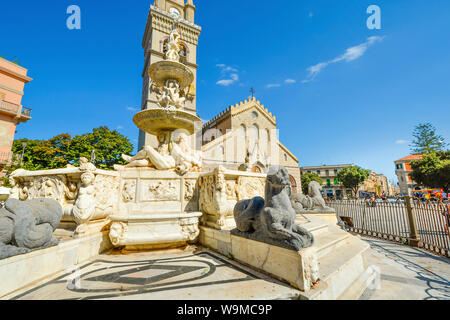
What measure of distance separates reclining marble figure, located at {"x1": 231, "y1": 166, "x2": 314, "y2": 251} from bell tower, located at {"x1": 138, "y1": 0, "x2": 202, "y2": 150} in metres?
24.8

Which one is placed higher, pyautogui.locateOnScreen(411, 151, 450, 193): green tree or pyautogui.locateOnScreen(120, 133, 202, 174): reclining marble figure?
pyautogui.locateOnScreen(411, 151, 450, 193): green tree

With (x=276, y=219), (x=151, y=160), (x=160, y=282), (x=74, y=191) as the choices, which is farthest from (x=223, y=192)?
(x=74, y=191)

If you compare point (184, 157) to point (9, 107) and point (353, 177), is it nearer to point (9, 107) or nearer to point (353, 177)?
point (9, 107)

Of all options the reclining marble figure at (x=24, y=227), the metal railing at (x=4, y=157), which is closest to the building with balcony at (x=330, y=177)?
the reclining marble figure at (x=24, y=227)

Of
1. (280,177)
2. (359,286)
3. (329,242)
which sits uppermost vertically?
(280,177)

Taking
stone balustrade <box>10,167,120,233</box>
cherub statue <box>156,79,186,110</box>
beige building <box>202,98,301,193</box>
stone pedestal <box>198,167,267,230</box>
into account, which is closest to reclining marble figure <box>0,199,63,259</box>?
Result: stone balustrade <box>10,167,120,233</box>

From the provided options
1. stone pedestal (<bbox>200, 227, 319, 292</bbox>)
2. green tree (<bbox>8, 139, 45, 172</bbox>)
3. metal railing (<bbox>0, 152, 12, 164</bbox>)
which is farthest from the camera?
green tree (<bbox>8, 139, 45, 172</bbox>)

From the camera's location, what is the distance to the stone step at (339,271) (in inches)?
84.1

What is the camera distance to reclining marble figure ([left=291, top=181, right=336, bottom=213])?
778 centimetres

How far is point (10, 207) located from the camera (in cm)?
227

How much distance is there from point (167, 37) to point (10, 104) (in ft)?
70.6

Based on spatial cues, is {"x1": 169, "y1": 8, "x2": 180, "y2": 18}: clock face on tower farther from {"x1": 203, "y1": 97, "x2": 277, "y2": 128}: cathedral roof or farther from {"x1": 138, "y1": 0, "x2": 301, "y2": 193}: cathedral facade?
{"x1": 203, "y1": 97, "x2": 277, "y2": 128}: cathedral roof

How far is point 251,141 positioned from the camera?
108 feet
